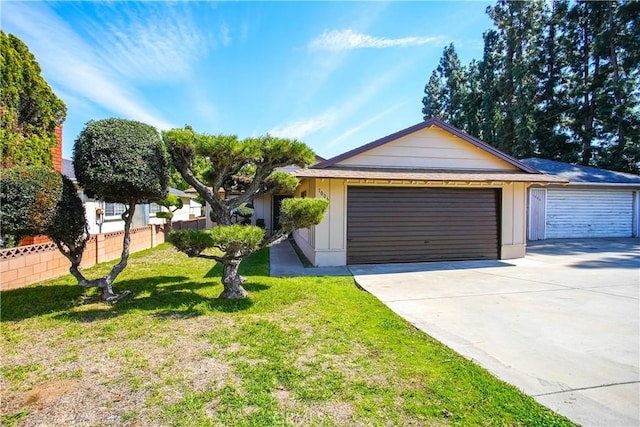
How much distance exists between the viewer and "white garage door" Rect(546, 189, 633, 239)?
1625cm

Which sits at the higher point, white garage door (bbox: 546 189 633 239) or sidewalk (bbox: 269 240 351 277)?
white garage door (bbox: 546 189 633 239)

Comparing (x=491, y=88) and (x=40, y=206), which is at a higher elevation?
(x=491, y=88)

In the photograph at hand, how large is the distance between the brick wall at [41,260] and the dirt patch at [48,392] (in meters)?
4.69

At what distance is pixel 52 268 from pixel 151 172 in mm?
4481

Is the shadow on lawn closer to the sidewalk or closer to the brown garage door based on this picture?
the sidewalk

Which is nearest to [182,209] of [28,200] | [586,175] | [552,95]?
[28,200]

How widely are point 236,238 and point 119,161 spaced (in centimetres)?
213

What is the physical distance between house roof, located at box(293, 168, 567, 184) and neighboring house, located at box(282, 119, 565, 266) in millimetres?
29

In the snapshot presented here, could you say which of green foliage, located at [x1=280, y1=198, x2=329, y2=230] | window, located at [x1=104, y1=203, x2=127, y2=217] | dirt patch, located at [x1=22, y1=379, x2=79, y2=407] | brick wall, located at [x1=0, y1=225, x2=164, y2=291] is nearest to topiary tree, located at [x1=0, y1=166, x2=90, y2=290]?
brick wall, located at [x1=0, y1=225, x2=164, y2=291]

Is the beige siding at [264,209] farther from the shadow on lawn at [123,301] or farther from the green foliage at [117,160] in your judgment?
the green foliage at [117,160]

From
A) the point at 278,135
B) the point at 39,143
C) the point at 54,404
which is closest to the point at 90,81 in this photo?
the point at 39,143

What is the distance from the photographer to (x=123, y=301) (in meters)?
5.77

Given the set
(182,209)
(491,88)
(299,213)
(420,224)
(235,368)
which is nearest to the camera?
(235,368)

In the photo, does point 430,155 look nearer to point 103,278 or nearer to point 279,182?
point 279,182
